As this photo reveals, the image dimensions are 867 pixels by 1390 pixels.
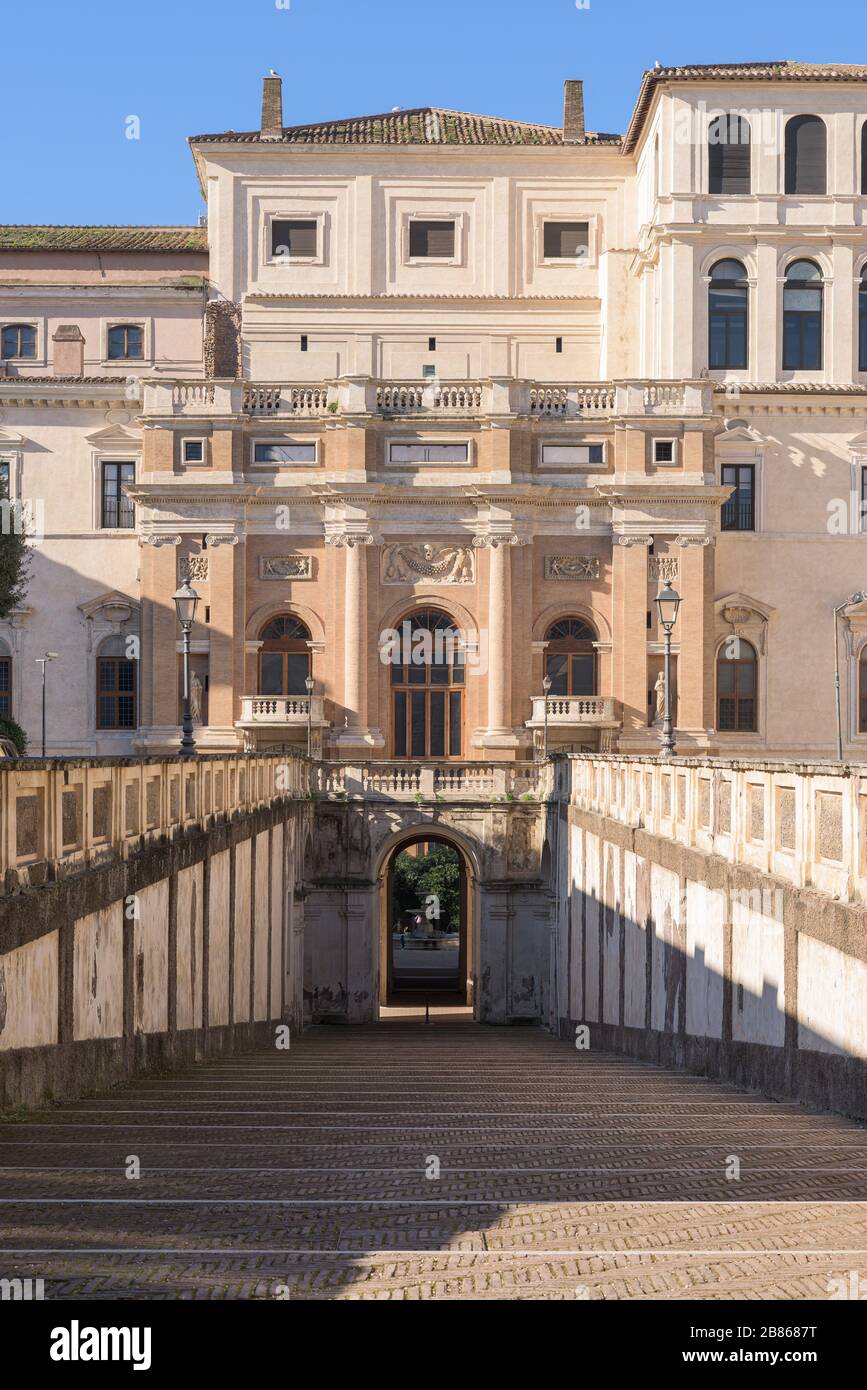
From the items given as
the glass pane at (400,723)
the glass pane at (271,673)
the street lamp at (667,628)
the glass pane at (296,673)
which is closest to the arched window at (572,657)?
the glass pane at (400,723)

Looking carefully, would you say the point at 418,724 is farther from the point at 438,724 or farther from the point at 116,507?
the point at 116,507

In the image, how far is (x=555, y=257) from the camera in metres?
56.7

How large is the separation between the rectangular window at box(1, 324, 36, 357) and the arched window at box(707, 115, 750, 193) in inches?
921

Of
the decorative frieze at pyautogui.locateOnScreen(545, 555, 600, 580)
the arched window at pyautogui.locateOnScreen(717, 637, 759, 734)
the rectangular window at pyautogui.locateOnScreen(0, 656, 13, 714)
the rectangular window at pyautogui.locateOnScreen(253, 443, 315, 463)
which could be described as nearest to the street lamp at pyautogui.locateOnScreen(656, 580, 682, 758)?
the decorative frieze at pyautogui.locateOnScreen(545, 555, 600, 580)

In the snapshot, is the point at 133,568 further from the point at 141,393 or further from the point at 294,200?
the point at 294,200

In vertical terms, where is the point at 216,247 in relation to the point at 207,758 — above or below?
above

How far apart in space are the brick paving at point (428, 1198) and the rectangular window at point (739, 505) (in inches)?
1543

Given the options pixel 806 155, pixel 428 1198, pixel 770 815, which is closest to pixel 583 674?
pixel 806 155

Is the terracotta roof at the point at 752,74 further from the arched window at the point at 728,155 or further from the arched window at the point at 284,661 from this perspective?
the arched window at the point at 284,661

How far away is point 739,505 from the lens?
171ft

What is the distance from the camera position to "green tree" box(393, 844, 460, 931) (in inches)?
2916

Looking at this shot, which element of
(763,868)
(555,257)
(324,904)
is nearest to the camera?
(763,868)

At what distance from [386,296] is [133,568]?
1272 cm
